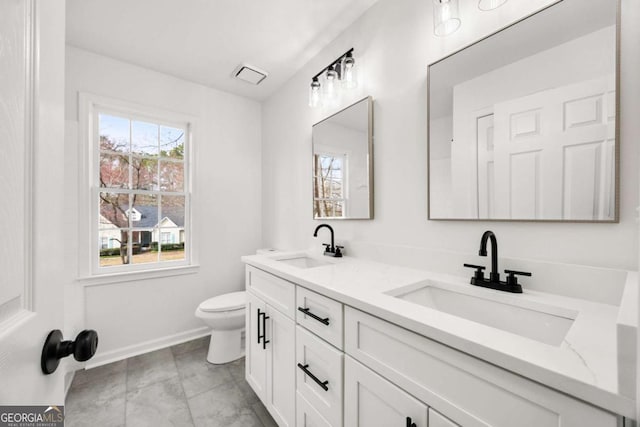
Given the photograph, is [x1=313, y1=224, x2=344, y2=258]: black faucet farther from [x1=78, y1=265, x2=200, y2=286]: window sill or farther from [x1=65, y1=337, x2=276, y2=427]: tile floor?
[x1=78, y1=265, x2=200, y2=286]: window sill

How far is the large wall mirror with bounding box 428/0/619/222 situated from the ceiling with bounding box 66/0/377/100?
0.97m

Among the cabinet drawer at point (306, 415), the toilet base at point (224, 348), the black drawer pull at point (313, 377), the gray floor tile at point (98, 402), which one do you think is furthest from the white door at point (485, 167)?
the gray floor tile at point (98, 402)

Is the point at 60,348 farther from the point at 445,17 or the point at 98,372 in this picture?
the point at 98,372

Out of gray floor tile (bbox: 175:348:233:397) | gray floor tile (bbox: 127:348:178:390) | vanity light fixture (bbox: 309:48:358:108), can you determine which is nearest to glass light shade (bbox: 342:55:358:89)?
vanity light fixture (bbox: 309:48:358:108)

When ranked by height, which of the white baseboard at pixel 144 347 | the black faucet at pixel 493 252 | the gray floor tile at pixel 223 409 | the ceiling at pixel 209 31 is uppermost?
the ceiling at pixel 209 31

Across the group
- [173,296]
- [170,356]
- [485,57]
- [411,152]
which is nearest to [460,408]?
[411,152]

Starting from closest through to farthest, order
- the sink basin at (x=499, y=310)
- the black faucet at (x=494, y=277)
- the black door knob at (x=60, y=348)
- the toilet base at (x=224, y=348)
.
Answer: the black door knob at (x=60, y=348) < the sink basin at (x=499, y=310) < the black faucet at (x=494, y=277) < the toilet base at (x=224, y=348)

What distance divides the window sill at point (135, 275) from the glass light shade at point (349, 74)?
2.20m

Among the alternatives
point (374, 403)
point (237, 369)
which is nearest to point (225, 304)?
point (237, 369)

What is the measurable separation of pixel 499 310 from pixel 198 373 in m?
2.12

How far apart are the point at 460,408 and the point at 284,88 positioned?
2.77 metres

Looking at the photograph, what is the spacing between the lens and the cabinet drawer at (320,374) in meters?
1.00

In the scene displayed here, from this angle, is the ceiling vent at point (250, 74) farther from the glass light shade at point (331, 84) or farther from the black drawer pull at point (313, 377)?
the black drawer pull at point (313, 377)

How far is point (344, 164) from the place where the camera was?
191cm
